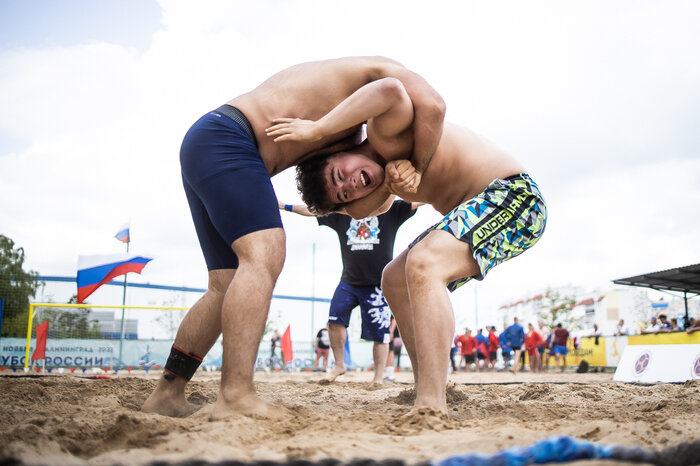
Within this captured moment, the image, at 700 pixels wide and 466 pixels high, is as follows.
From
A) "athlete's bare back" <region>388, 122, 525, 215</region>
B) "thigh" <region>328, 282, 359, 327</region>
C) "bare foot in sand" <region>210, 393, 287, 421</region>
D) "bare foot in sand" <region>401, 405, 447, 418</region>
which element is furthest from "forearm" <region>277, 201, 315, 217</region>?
"bare foot in sand" <region>401, 405, 447, 418</region>

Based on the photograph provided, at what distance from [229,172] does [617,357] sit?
1628 centimetres

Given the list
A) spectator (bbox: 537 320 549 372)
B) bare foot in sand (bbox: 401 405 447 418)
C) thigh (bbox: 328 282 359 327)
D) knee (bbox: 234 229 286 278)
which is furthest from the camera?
spectator (bbox: 537 320 549 372)

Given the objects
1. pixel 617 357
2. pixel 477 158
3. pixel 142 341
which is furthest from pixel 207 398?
pixel 617 357

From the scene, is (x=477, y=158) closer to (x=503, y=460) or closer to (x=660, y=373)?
(x=503, y=460)

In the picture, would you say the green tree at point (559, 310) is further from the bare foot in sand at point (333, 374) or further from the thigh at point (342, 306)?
the bare foot in sand at point (333, 374)

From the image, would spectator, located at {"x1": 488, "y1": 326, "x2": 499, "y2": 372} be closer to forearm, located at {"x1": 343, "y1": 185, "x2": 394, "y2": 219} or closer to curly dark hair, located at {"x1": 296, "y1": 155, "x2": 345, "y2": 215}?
forearm, located at {"x1": 343, "y1": 185, "x2": 394, "y2": 219}

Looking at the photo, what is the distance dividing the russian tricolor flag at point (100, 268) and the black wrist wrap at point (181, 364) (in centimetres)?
872

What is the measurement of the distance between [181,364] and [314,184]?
1.12m

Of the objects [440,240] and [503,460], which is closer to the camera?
[503,460]

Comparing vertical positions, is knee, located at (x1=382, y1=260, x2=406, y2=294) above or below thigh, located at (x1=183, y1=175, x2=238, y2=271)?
below

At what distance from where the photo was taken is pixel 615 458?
1086 mm

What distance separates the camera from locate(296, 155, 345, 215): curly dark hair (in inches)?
103

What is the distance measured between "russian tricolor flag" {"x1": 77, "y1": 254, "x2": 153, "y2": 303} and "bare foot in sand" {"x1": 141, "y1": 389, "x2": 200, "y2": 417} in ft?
28.7

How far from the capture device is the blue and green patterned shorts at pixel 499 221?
2336mm
